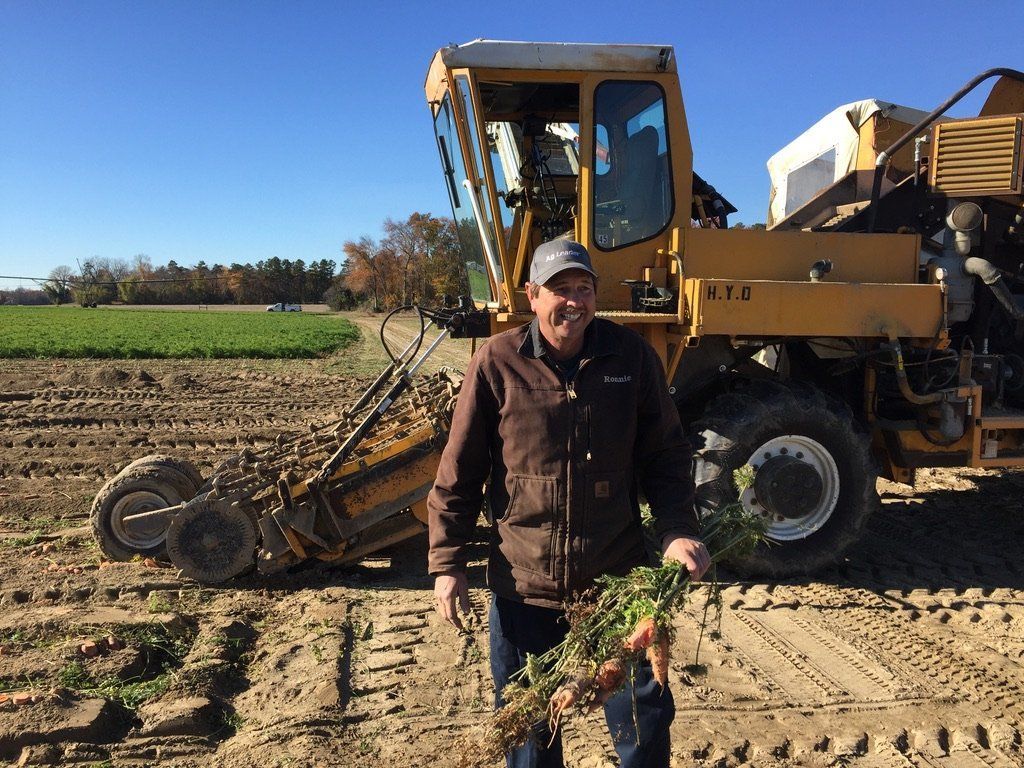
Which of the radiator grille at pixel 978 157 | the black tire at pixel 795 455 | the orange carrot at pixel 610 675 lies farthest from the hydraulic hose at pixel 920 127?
the orange carrot at pixel 610 675

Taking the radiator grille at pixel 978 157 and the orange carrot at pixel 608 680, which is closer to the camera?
the orange carrot at pixel 608 680

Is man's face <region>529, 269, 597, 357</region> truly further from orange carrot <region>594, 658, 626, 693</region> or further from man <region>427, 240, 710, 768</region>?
orange carrot <region>594, 658, 626, 693</region>

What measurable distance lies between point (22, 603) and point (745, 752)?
410cm

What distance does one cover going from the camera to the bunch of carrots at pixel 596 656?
200 cm

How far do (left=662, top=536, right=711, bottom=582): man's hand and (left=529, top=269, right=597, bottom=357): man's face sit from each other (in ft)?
2.27

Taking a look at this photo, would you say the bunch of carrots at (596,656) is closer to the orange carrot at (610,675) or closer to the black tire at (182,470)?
the orange carrot at (610,675)

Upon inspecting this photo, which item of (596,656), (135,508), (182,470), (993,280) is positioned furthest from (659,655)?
(993,280)

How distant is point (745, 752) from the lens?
295 cm

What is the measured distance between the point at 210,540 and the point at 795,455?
388cm

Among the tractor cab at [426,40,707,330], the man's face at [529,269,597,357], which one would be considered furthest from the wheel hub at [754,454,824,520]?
the man's face at [529,269,597,357]

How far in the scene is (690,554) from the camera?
212 centimetres

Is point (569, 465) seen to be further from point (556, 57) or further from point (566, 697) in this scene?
point (556, 57)

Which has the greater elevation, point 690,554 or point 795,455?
point 690,554

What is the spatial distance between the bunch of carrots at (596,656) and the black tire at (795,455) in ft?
8.77
